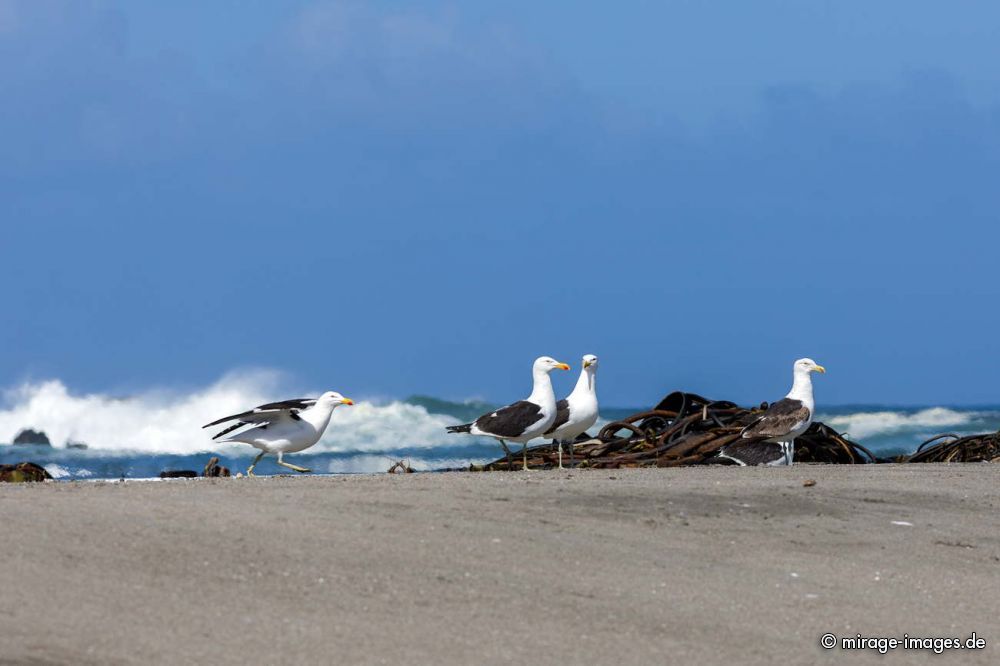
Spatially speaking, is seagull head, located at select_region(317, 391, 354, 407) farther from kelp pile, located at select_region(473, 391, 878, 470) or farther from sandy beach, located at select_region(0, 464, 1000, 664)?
sandy beach, located at select_region(0, 464, 1000, 664)

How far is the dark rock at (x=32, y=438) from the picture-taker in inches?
1176

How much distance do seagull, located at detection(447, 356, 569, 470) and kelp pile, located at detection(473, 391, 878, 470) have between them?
40 cm

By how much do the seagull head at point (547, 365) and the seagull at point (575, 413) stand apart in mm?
225

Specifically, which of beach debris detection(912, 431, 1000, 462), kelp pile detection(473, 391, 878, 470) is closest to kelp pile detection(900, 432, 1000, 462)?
beach debris detection(912, 431, 1000, 462)

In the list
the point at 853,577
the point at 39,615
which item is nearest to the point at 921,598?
the point at 853,577

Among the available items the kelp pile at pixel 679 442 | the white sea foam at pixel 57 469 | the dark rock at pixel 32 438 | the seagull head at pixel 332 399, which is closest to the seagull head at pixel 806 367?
the kelp pile at pixel 679 442

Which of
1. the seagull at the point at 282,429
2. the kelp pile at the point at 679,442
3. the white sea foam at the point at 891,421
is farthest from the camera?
the white sea foam at the point at 891,421

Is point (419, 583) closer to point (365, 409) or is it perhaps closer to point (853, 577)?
point (853, 577)

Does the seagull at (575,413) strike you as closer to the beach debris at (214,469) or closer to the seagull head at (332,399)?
the seagull head at (332,399)

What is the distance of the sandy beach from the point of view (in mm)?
5027

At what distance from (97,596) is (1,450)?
84.4ft

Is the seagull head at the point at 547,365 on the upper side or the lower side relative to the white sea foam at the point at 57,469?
upper

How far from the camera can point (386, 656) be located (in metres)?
4.89

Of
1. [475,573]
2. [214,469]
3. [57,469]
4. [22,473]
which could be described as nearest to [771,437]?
[214,469]
